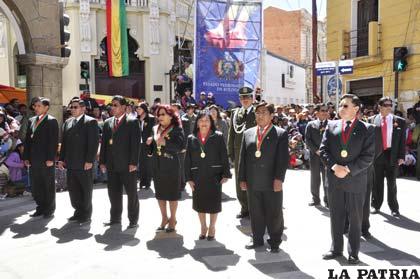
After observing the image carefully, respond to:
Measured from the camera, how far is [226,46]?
1838cm

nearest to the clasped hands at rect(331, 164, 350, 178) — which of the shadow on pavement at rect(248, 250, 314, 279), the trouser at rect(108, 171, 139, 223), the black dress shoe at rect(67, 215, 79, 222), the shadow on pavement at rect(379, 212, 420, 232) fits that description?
the shadow on pavement at rect(248, 250, 314, 279)

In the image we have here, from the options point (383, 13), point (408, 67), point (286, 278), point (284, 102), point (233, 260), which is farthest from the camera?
point (284, 102)

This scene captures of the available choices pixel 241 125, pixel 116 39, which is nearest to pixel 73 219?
pixel 241 125

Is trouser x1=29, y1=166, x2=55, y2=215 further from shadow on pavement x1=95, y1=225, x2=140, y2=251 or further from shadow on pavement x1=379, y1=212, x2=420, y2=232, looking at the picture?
shadow on pavement x1=379, y1=212, x2=420, y2=232

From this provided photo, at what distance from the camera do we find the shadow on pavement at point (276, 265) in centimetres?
507

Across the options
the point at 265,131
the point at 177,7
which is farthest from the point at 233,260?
the point at 177,7

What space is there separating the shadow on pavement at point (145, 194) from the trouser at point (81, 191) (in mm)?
2049

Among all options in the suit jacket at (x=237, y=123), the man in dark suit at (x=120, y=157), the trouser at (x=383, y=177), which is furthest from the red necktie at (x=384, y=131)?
the man in dark suit at (x=120, y=157)

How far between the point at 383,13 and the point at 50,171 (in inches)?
565

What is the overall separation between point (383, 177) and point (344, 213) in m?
2.78

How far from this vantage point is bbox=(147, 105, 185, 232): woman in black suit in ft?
21.8

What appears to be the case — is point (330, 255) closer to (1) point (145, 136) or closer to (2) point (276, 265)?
(2) point (276, 265)

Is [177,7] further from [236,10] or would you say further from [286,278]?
[286,278]

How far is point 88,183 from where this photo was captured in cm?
759
